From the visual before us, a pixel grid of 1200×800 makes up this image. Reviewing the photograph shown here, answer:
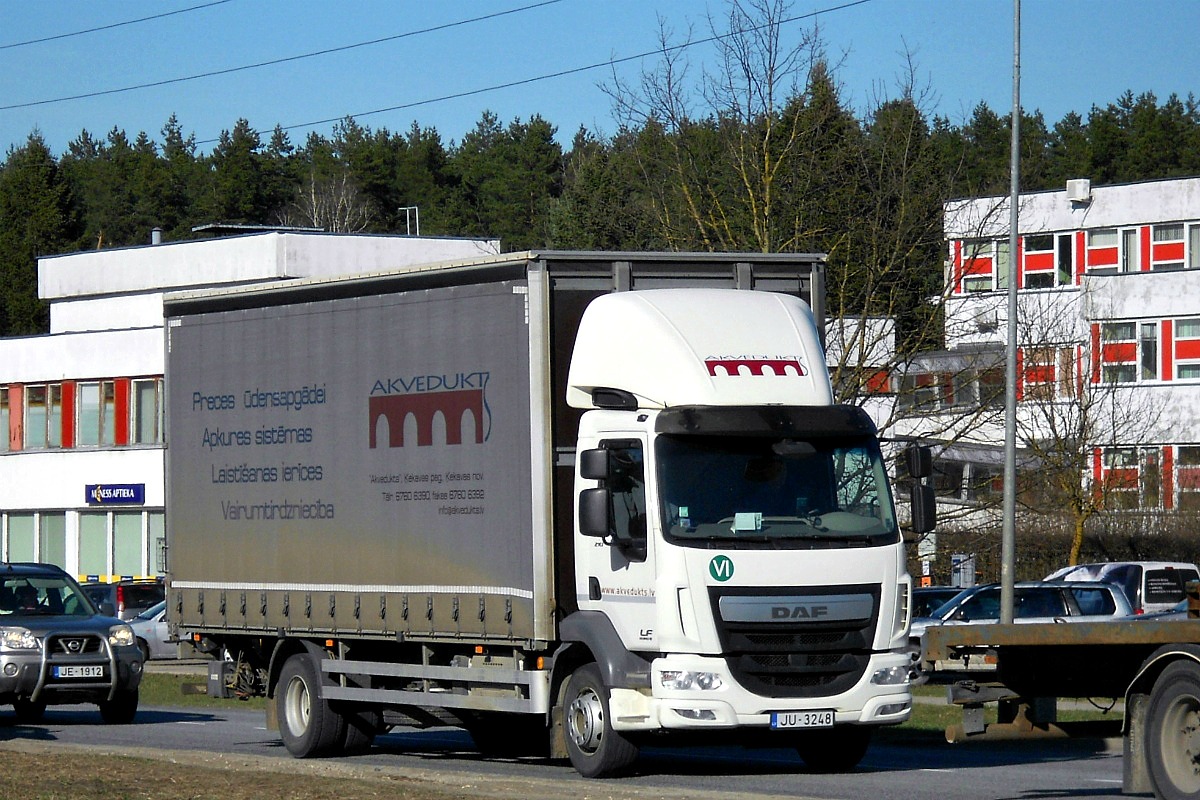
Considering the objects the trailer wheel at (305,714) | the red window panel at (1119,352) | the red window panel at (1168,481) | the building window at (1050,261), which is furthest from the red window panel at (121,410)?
the trailer wheel at (305,714)

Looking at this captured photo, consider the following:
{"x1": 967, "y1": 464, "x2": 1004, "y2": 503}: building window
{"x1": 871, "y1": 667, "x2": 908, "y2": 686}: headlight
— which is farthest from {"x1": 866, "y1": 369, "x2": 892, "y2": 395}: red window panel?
{"x1": 871, "y1": 667, "x2": 908, "y2": 686}: headlight

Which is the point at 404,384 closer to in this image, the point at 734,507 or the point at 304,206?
the point at 734,507

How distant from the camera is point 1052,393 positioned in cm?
4606

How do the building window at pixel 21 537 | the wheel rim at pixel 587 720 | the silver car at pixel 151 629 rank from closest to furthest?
the wheel rim at pixel 587 720, the silver car at pixel 151 629, the building window at pixel 21 537

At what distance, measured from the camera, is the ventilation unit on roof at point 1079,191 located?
6346 cm

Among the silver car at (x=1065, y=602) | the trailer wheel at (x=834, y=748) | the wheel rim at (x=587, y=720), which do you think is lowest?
the silver car at (x=1065, y=602)

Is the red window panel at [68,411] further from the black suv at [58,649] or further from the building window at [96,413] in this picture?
the black suv at [58,649]

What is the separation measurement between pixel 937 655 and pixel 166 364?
903 cm

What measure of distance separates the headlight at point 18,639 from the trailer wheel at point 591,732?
900 centimetres

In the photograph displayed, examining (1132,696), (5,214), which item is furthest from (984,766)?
(5,214)

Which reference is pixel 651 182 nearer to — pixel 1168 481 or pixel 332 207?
pixel 1168 481

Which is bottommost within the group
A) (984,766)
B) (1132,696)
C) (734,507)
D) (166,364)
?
(984,766)

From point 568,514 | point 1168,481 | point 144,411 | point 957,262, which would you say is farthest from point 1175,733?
point 144,411

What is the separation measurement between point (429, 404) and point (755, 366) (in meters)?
2.89
